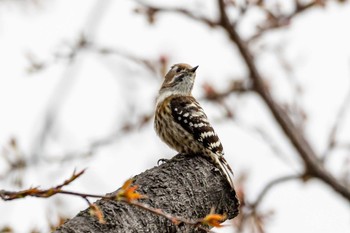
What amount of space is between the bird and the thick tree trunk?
892 millimetres

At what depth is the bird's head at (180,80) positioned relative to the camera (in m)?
7.43

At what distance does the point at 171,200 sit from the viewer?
4043 mm

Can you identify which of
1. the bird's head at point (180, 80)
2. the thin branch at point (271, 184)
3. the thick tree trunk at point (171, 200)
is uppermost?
the bird's head at point (180, 80)

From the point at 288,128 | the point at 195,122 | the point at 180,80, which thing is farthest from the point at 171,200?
the point at 288,128

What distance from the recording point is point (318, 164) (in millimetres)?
9375

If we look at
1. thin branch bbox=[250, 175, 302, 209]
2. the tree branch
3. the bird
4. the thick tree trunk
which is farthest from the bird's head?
the thick tree trunk

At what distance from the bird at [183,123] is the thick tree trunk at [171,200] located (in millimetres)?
892

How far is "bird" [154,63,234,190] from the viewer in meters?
6.08

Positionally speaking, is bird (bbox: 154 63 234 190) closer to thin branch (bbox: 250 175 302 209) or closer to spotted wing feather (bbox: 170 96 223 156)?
spotted wing feather (bbox: 170 96 223 156)

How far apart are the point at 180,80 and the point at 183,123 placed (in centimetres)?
105

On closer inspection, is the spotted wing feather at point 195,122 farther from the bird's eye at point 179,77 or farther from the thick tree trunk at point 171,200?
the thick tree trunk at point 171,200

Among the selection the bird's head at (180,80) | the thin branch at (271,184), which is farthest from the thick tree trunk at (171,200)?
the thin branch at (271,184)

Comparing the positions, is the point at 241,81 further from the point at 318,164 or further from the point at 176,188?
the point at 176,188

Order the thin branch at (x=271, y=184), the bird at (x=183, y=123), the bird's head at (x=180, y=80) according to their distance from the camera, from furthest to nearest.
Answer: the thin branch at (x=271, y=184), the bird's head at (x=180, y=80), the bird at (x=183, y=123)
